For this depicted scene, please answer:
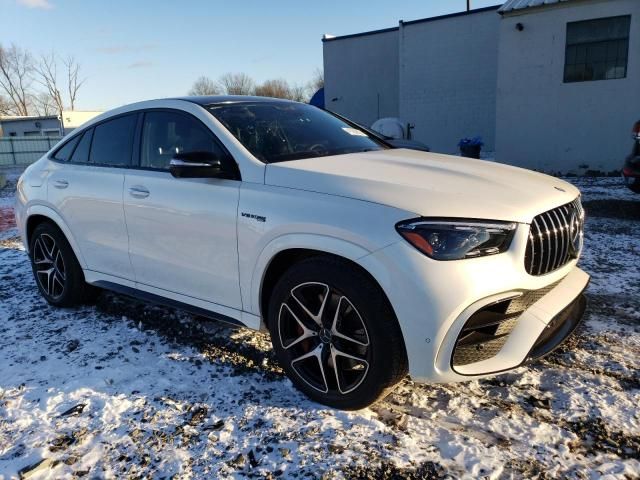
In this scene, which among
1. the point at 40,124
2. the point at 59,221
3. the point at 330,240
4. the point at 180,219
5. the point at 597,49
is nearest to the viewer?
the point at 330,240

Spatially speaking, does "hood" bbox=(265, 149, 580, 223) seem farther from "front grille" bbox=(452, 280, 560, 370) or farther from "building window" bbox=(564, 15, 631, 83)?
"building window" bbox=(564, 15, 631, 83)

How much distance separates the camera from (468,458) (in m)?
2.33

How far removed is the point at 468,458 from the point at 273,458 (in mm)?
903

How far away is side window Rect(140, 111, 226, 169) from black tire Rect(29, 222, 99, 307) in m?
1.27

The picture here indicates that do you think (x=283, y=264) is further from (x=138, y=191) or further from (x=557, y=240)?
(x=557, y=240)

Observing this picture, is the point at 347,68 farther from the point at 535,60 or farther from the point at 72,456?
the point at 72,456

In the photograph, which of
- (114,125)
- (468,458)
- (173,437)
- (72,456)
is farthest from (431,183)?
(114,125)

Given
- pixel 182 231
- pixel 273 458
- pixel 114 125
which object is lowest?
pixel 273 458

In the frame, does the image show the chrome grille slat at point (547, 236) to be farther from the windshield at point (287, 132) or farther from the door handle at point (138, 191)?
the door handle at point (138, 191)

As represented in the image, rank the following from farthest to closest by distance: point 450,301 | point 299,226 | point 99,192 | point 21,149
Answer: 1. point 21,149
2. point 99,192
3. point 299,226
4. point 450,301

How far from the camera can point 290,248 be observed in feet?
8.89

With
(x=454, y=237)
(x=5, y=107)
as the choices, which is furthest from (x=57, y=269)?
(x=5, y=107)

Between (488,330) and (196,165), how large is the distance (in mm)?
1826

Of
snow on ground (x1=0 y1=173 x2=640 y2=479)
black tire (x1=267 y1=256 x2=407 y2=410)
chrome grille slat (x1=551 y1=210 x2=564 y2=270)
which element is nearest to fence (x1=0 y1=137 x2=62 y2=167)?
snow on ground (x1=0 y1=173 x2=640 y2=479)
